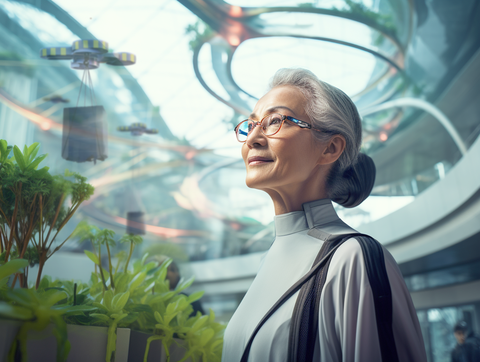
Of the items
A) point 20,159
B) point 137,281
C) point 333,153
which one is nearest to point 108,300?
point 137,281

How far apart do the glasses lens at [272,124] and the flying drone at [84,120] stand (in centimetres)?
142

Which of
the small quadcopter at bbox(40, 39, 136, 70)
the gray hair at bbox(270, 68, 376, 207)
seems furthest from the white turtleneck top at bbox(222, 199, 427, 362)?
the small quadcopter at bbox(40, 39, 136, 70)

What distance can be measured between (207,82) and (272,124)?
26.5ft

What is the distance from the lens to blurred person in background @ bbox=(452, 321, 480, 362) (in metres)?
7.61

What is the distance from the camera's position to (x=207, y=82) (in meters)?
9.17

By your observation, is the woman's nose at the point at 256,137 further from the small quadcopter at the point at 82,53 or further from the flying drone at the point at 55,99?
the flying drone at the point at 55,99

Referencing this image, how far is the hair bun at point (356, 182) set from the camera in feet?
4.93

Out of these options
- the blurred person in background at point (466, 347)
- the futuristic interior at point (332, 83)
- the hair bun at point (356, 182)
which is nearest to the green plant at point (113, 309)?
the hair bun at point (356, 182)

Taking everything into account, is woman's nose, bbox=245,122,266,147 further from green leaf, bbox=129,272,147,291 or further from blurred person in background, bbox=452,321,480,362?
blurred person in background, bbox=452,321,480,362

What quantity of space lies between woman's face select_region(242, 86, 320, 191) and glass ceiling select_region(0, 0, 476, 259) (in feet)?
8.65

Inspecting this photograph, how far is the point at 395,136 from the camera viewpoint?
37.6 ft

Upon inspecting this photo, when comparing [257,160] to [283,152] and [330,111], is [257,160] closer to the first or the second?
[283,152]

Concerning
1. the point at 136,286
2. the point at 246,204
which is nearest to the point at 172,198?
the point at 246,204

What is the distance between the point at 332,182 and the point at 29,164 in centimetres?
117
